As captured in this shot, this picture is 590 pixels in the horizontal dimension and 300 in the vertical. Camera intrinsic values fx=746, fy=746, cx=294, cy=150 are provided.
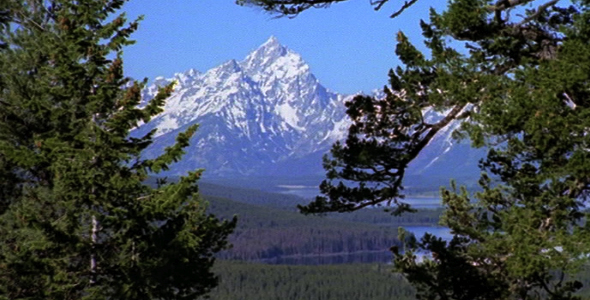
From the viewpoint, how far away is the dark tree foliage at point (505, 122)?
9.58 metres

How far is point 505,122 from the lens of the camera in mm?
9805

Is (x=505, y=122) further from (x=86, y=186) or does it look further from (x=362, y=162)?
(x=86, y=186)

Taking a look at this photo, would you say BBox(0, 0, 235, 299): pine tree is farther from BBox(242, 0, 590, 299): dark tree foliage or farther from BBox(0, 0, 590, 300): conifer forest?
BBox(242, 0, 590, 299): dark tree foliage

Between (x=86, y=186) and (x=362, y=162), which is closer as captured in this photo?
(x=362, y=162)

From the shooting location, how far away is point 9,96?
1994 centimetres

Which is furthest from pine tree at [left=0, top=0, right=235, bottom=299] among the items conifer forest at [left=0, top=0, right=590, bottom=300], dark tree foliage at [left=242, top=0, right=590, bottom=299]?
dark tree foliage at [left=242, top=0, right=590, bottom=299]

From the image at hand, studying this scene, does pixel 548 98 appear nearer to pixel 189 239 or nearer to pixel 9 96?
pixel 189 239

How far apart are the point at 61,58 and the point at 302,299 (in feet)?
573

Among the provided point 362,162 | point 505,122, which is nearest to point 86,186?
point 362,162

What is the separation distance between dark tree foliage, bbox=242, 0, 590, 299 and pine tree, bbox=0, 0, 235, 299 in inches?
284

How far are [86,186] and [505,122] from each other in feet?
35.7

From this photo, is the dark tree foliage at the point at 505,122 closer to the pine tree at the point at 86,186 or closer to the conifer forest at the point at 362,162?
the conifer forest at the point at 362,162

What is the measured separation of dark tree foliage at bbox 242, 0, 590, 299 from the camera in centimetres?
958

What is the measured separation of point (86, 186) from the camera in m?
17.5
